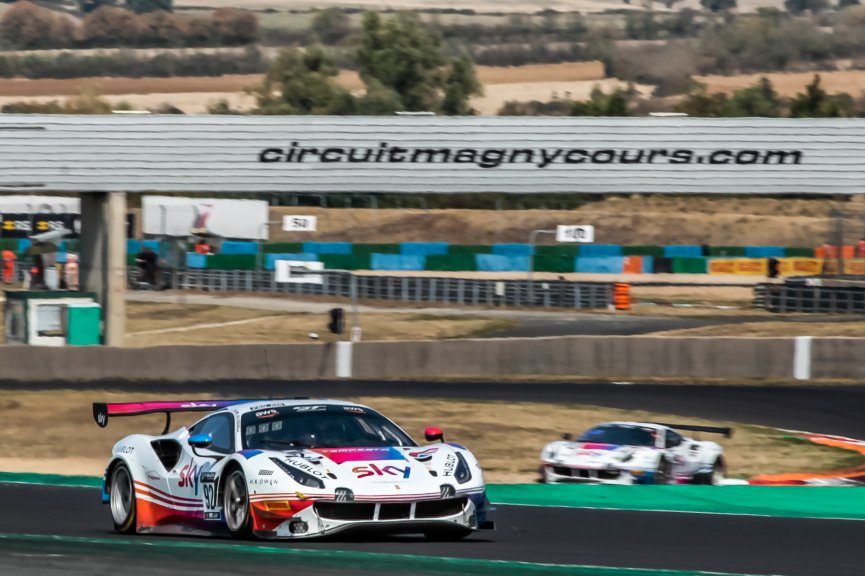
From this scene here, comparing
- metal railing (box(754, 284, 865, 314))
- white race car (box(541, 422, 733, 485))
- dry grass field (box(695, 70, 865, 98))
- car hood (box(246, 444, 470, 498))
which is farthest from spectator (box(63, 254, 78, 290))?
dry grass field (box(695, 70, 865, 98))

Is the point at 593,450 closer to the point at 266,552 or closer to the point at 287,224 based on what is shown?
the point at 266,552

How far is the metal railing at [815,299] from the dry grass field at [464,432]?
59.0ft

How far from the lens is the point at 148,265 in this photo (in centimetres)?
4812

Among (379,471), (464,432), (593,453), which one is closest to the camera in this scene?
(379,471)

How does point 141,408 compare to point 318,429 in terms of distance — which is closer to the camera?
point 318,429

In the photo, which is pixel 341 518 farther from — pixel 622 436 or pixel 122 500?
pixel 622 436

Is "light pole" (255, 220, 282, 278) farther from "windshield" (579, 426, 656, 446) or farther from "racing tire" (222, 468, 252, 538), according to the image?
"racing tire" (222, 468, 252, 538)

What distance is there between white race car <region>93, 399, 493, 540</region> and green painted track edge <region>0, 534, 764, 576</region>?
38cm

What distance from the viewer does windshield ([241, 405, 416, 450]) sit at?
32.4ft

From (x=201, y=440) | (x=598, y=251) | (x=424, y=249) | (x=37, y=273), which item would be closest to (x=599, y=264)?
(x=598, y=251)

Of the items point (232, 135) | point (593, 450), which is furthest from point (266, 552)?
point (232, 135)

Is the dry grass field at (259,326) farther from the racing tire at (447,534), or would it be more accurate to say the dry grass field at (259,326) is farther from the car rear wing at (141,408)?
the racing tire at (447,534)

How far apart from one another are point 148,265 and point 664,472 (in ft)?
115

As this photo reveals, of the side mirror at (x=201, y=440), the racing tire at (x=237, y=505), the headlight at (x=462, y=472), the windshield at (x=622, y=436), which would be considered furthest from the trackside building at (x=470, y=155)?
the racing tire at (x=237, y=505)
